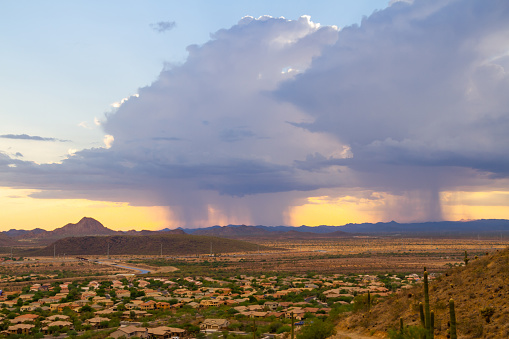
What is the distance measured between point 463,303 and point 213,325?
26.3 meters

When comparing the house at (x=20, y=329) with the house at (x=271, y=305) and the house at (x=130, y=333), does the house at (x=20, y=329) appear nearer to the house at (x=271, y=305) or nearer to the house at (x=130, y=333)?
the house at (x=130, y=333)

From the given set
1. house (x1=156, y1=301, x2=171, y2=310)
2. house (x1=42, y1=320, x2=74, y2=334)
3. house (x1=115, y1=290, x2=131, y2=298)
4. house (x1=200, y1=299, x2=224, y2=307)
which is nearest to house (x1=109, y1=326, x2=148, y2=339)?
house (x1=42, y1=320, x2=74, y2=334)

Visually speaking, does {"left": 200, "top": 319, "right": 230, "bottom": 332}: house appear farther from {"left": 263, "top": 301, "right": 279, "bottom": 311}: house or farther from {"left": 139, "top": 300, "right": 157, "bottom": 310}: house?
{"left": 139, "top": 300, "right": 157, "bottom": 310}: house

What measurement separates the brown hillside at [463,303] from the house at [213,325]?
14.4m

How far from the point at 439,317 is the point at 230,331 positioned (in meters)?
23.3

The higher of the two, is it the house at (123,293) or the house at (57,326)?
the house at (57,326)

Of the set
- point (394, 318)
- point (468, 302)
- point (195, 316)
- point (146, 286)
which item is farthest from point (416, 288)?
point (146, 286)

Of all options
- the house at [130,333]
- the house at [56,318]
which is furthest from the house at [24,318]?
the house at [130,333]

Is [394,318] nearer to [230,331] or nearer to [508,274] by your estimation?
[508,274]

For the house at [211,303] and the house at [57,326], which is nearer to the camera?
the house at [57,326]

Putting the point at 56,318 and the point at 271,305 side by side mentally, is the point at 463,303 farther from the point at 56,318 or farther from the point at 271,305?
the point at 56,318

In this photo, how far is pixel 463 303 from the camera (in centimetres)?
2788

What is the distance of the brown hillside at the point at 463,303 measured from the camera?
2396cm

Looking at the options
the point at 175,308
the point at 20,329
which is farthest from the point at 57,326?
the point at 175,308
